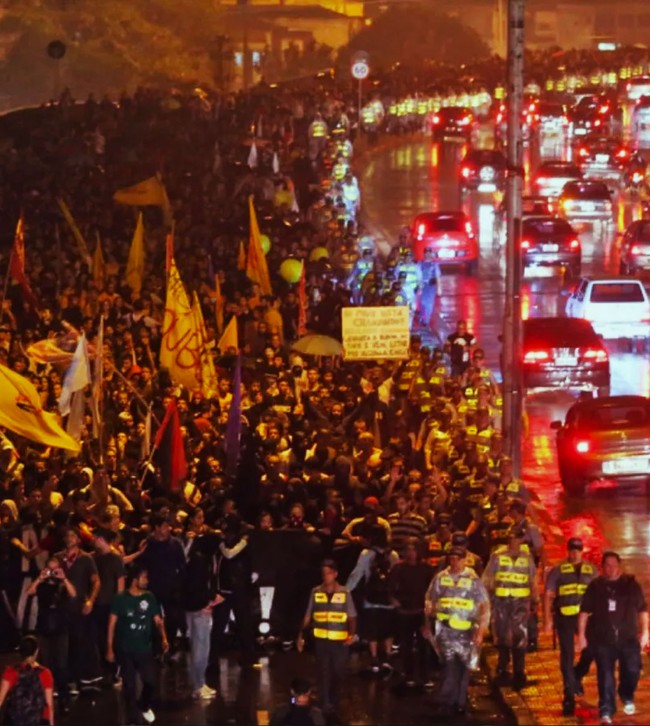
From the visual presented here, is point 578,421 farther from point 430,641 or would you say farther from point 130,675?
point 130,675

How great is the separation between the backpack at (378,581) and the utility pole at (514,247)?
5.41 m

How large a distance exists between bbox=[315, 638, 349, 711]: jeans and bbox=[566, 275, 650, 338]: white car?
17594mm

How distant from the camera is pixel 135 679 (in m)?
14.7

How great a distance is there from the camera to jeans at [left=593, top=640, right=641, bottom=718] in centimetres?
1444

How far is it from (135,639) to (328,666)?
1.35m

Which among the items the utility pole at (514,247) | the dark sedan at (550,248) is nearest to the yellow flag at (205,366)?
A: the utility pole at (514,247)

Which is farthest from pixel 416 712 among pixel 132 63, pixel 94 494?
pixel 132 63

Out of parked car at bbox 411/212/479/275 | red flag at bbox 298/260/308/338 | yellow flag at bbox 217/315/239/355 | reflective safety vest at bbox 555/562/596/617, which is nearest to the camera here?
reflective safety vest at bbox 555/562/596/617

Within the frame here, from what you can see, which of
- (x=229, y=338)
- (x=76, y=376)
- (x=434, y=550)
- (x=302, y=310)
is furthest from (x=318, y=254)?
(x=434, y=550)

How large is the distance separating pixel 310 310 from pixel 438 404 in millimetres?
7259

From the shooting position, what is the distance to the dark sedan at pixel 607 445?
22.5 metres

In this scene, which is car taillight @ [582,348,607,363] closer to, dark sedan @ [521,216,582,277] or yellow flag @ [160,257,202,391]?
yellow flag @ [160,257,202,391]

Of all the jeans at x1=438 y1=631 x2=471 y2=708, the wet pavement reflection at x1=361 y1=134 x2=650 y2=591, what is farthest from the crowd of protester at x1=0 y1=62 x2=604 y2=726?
the wet pavement reflection at x1=361 y1=134 x2=650 y2=591

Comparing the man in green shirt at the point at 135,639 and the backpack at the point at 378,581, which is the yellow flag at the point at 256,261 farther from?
the man in green shirt at the point at 135,639
